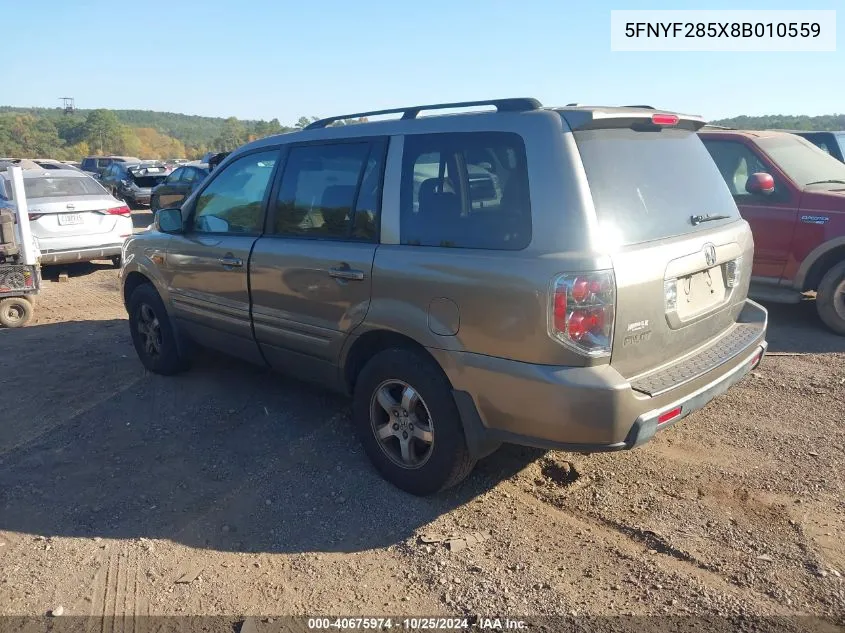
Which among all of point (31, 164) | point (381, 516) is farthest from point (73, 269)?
point (381, 516)

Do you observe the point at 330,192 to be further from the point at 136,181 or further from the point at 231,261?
the point at 136,181

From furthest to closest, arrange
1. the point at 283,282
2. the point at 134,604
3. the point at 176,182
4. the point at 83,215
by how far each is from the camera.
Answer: the point at 176,182, the point at 83,215, the point at 283,282, the point at 134,604

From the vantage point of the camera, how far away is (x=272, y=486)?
3.84 metres

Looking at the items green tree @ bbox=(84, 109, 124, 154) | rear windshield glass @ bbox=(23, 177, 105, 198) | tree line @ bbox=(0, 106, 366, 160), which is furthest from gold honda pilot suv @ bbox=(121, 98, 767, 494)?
green tree @ bbox=(84, 109, 124, 154)

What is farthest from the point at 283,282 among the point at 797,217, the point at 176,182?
the point at 176,182

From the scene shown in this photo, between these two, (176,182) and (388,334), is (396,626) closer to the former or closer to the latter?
(388,334)

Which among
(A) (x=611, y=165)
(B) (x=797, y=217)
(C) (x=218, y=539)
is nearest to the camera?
(A) (x=611, y=165)

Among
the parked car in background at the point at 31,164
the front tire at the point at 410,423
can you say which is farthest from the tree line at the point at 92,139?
the front tire at the point at 410,423

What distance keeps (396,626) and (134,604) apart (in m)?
1.15

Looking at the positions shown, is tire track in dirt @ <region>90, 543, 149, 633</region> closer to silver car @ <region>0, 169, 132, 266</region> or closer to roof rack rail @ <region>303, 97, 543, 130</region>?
roof rack rail @ <region>303, 97, 543, 130</region>

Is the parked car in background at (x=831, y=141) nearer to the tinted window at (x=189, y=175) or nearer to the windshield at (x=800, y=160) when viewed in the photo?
the windshield at (x=800, y=160)

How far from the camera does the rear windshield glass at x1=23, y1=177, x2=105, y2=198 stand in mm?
9977

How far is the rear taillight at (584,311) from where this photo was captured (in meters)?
2.84

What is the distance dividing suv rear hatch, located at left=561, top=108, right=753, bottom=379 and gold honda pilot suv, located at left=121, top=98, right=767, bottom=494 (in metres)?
0.01
